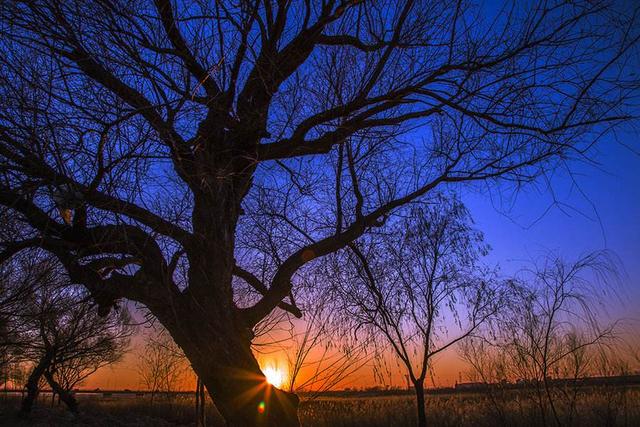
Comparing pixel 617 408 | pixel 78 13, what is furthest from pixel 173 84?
pixel 617 408

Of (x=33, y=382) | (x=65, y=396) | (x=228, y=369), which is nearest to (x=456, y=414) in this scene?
(x=228, y=369)

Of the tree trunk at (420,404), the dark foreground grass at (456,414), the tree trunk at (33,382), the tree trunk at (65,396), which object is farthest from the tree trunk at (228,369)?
the tree trunk at (65,396)

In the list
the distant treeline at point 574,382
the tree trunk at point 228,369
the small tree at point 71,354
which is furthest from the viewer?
the small tree at point 71,354

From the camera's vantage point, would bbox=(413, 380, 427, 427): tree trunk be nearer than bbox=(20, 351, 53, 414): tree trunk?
Yes

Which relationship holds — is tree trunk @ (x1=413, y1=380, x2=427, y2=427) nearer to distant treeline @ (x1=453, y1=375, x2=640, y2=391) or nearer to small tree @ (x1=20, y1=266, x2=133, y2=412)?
distant treeline @ (x1=453, y1=375, x2=640, y2=391)

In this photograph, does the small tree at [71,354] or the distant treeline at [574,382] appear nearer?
the distant treeline at [574,382]

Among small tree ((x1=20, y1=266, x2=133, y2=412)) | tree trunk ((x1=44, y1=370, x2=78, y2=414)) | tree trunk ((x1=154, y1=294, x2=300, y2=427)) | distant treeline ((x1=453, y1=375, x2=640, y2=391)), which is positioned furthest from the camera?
tree trunk ((x1=44, y1=370, x2=78, y2=414))

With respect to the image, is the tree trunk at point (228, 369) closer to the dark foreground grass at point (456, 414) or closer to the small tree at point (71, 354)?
the dark foreground grass at point (456, 414)

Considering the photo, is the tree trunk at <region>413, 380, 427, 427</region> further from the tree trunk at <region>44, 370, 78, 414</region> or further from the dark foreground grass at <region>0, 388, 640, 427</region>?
the tree trunk at <region>44, 370, 78, 414</region>

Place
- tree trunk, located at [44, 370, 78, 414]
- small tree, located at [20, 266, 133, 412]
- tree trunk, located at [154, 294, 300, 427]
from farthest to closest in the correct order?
tree trunk, located at [44, 370, 78, 414] < small tree, located at [20, 266, 133, 412] < tree trunk, located at [154, 294, 300, 427]

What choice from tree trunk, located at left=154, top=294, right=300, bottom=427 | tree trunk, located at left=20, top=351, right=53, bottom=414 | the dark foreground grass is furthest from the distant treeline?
tree trunk, located at left=20, top=351, right=53, bottom=414

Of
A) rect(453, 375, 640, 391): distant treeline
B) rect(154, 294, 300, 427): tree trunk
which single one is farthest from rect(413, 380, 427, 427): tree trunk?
rect(154, 294, 300, 427): tree trunk

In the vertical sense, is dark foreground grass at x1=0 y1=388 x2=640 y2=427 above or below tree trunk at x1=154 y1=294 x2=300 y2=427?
below

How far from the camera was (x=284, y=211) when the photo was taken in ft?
19.6
